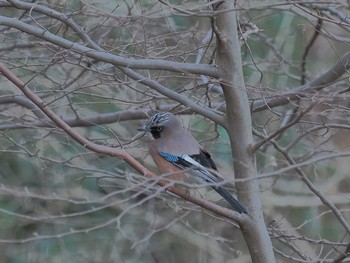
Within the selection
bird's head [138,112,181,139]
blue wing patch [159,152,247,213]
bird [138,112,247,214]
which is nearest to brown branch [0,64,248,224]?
blue wing patch [159,152,247,213]

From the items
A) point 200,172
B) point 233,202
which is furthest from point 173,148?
point 233,202

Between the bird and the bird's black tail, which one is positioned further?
the bird

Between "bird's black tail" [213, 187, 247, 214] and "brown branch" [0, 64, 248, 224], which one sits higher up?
"brown branch" [0, 64, 248, 224]

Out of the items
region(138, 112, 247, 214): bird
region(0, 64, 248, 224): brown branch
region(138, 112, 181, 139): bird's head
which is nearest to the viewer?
region(0, 64, 248, 224): brown branch

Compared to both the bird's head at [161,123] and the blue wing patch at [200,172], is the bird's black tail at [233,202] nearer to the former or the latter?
the blue wing patch at [200,172]

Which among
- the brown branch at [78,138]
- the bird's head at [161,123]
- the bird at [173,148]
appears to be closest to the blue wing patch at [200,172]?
the bird at [173,148]

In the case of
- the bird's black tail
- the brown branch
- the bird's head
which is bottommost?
the bird's black tail

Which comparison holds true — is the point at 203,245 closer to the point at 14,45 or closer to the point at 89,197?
the point at 89,197

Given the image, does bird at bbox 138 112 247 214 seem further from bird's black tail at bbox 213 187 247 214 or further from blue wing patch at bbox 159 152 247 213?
bird's black tail at bbox 213 187 247 214

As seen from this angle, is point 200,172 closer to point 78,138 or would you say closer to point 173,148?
point 173,148

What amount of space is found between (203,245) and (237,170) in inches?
168

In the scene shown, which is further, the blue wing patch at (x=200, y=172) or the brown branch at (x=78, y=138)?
the blue wing patch at (x=200, y=172)

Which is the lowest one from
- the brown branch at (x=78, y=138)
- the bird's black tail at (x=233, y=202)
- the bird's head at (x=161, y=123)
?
the bird's black tail at (x=233, y=202)

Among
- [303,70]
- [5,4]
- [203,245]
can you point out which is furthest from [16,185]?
[5,4]
